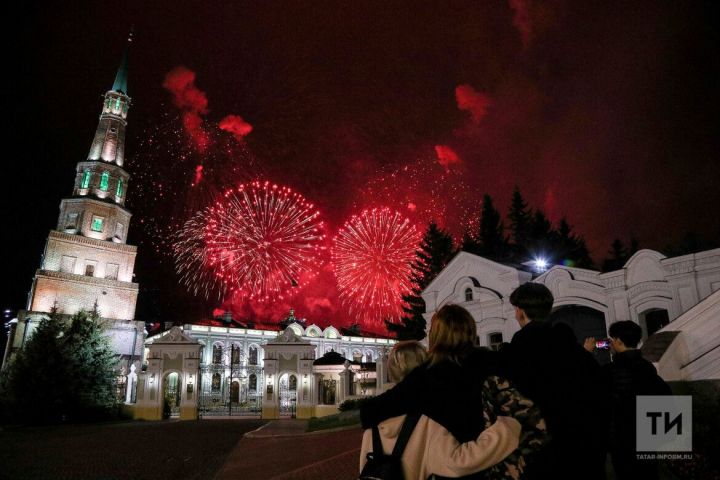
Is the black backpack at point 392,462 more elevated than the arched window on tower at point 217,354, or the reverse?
the black backpack at point 392,462

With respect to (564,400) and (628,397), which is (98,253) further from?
(564,400)

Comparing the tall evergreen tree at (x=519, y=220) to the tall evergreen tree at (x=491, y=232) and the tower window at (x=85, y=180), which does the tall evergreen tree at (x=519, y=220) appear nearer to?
the tall evergreen tree at (x=491, y=232)

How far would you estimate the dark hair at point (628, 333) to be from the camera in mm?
4496

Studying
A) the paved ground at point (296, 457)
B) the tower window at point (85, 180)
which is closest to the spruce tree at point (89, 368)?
the paved ground at point (296, 457)

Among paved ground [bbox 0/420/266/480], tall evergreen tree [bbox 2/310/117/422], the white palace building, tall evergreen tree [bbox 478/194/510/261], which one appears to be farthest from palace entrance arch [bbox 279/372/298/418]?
tall evergreen tree [bbox 478/194/510/261]

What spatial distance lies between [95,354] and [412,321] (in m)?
24.6

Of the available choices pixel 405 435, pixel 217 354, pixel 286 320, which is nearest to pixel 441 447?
pixel 405 435

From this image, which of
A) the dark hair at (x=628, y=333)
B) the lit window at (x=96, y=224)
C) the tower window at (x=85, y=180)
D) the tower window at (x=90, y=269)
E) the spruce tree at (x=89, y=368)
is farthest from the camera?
the tower window at (x=85, y=180)

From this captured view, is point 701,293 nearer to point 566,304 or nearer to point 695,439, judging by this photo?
point 566,304

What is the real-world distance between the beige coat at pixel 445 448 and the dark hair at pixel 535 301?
2.75 feet

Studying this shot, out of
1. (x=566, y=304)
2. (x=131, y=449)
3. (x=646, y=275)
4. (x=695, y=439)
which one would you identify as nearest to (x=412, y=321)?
(x=566, y=304)

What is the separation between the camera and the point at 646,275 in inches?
625

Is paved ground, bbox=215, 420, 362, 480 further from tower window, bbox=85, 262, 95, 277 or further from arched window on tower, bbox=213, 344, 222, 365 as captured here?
arched window on tower, bbox=213, 344, 222, 365

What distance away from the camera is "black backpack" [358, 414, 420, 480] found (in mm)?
2535
